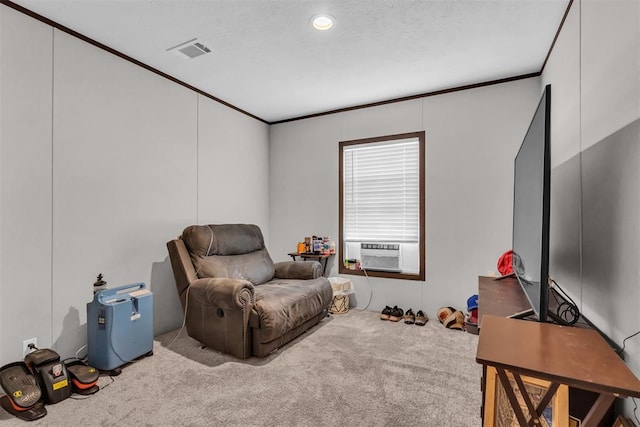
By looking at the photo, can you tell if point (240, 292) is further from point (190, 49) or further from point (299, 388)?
point (190, 49)

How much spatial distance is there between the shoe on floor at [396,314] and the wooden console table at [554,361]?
7.42 ft

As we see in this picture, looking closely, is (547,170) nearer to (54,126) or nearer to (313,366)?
(313,366)

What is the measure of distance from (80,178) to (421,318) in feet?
11.2

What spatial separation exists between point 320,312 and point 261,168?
228 centimetres

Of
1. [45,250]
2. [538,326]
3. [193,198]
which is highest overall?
[193,198]

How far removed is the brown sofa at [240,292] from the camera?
2441 millimetres

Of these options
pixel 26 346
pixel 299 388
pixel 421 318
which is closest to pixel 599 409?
pixel 299 388

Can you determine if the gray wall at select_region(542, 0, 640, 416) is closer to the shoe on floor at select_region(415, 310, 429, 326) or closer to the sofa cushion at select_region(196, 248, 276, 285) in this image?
the shoe on floor at select_region(415, 310, 429, 326)

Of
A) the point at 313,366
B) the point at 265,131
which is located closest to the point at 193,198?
the point at 265,131

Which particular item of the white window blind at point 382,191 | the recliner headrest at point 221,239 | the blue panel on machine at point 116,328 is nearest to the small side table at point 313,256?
the white window blind at point 382,191

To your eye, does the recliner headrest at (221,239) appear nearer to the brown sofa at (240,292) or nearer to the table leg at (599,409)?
the brown sofa at (240,292)

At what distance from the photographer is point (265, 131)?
15.0 ft

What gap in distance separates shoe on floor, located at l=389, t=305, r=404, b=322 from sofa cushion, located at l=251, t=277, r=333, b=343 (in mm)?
736

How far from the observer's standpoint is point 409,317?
3.38m
